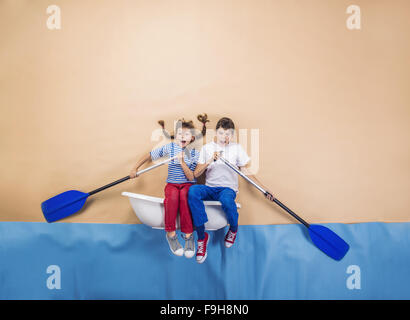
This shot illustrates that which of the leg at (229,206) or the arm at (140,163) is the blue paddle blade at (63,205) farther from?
the leg at (229,206)

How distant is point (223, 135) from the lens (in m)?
1.88

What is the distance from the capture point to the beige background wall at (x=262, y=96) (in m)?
2.06

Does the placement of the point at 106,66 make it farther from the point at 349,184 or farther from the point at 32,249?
the point at 349,184

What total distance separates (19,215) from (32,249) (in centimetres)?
28

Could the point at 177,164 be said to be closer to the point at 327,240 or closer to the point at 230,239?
the point at 230,239

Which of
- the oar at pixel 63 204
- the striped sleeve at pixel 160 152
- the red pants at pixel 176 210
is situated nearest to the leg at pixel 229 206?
the red pants at pixel 176 210

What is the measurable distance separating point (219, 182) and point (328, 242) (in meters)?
0.85

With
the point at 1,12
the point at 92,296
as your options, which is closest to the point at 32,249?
the point at 92,296

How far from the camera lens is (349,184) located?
2.06m

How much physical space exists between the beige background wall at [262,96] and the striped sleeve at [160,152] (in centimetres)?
14

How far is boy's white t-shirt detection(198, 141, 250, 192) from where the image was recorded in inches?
73.0

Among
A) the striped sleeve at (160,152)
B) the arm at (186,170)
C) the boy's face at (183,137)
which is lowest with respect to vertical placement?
the arm at (186,170)

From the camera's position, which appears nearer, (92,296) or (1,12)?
(92,296)

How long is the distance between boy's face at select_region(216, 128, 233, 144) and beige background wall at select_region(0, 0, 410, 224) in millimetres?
205
